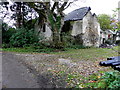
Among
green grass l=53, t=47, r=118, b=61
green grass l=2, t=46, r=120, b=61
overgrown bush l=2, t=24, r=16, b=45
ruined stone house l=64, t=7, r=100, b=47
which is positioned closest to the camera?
green grass l=53, t=47, r=118, b=61

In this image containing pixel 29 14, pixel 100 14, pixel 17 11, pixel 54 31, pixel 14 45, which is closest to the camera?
pixel 54 31

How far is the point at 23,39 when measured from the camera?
1248 centimetres

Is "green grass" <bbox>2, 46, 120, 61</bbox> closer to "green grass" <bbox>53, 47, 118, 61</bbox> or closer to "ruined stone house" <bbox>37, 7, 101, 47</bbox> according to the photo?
"green grass" <bbox>53, 47, 118, 61</bbox>

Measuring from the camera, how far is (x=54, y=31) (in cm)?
1169

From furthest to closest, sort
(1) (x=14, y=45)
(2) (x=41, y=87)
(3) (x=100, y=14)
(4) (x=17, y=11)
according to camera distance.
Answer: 1. (3) (x=100, y=14)
2. (4) (x=17, y=11)
3. (1) (x=14, y=45)
4. (2) (x=41, y=87)

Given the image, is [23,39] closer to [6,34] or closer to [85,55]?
[6,34]

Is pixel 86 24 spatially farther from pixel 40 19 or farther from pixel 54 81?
pixel 54 81

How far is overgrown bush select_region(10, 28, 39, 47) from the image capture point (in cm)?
1251

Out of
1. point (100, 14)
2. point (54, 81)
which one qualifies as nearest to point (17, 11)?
point (54, 81)

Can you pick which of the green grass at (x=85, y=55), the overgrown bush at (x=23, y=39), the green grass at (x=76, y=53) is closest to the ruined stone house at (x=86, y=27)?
the green grass at (x=76, y=53)

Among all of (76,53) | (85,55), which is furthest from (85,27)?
(85,55)

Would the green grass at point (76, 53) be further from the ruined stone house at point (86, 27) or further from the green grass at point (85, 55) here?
the ruined stone house at point (86, 27)

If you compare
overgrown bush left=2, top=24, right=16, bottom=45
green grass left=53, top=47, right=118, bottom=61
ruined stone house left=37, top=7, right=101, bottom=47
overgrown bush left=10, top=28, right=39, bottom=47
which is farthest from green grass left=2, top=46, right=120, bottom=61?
ruined stone house left=37, top=7, right=101, bottom=47

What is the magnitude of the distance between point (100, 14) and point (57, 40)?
23.4 m
